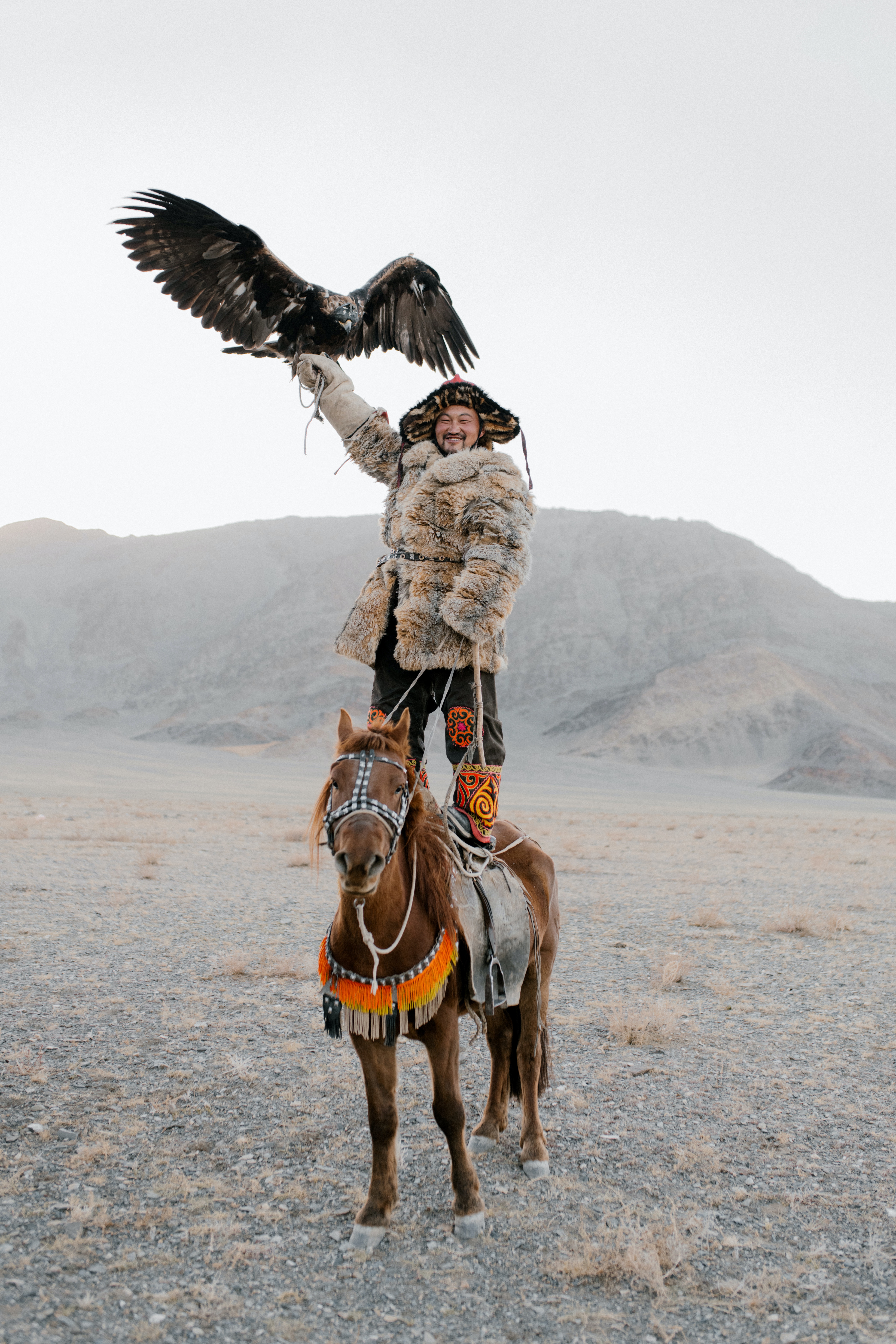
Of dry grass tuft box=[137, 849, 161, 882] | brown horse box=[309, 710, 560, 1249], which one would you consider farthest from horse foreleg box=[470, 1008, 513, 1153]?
dry grass tuft box=[137, 849, 161, 882]

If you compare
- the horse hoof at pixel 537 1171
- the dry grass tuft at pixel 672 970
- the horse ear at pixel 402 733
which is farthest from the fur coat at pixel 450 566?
the dry grass tuft at pixel 672 970

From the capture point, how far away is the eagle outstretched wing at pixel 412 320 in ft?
16.3

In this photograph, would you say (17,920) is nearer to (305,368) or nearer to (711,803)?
(305,368)

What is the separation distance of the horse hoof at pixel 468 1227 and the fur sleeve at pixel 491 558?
81.1 inches

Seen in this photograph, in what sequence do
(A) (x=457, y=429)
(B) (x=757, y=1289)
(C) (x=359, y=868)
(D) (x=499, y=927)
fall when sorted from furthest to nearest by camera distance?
(A) (x=457, y=429), (D) (x=499, y=927), (B) (x=757, y=1289), (C) (x=359, y=868)

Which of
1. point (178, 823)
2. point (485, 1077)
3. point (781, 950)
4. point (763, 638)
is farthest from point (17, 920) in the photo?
point (763, 638)

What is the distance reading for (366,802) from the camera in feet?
8.72

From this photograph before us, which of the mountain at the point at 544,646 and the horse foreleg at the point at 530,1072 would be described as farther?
the mountain at the point at 544,646

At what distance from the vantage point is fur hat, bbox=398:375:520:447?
13.5 feet

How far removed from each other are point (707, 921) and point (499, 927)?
6.85 meters

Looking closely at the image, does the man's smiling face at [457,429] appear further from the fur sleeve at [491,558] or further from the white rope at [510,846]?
the white rope at [510,846]

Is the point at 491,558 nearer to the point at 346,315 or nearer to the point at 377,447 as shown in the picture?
the point at 377,447

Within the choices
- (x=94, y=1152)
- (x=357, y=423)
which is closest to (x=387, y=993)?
(x=94, y=1152)

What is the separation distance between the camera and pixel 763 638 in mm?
76188
